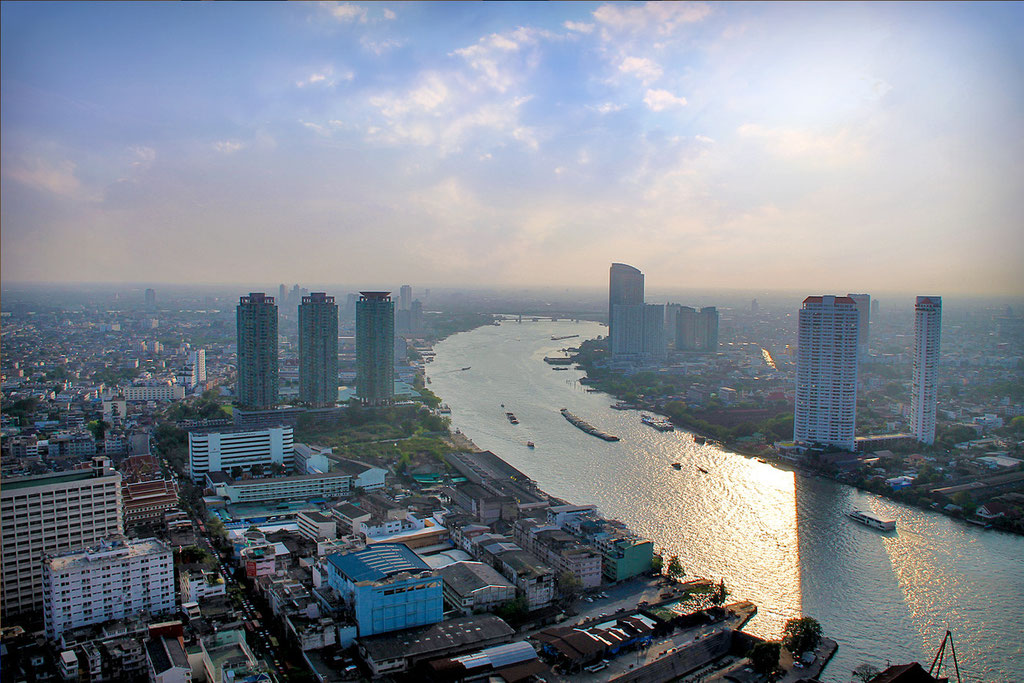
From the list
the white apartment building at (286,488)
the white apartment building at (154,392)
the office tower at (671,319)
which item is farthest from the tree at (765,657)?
the office tower at (671,319)

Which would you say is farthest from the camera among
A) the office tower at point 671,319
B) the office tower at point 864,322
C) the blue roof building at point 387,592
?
the office tower at point 671,319

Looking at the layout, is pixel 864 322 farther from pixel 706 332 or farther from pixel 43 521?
pixel 43 521

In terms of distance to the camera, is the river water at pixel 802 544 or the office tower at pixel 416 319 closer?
the river water at pixel 802 544

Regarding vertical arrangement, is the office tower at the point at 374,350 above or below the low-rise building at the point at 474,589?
above

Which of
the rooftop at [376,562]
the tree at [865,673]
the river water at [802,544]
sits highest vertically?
the rooftop at [376,562]

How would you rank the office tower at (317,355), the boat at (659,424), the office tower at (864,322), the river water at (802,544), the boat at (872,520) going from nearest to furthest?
the river water at (802,544) → the boat at (872,520) → the boat at (659,424) → the office tower at (317,355) → the office tower at (864,322)

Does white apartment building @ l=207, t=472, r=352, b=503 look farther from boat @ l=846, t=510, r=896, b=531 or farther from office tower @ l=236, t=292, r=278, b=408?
boat @ l=846, t=510, r=896, b=531

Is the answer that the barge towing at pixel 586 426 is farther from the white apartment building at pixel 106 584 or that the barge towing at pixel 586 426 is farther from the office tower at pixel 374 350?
the white apartment building at pixel 106 584

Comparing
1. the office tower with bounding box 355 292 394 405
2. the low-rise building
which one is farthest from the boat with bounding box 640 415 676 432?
the low-rise building
